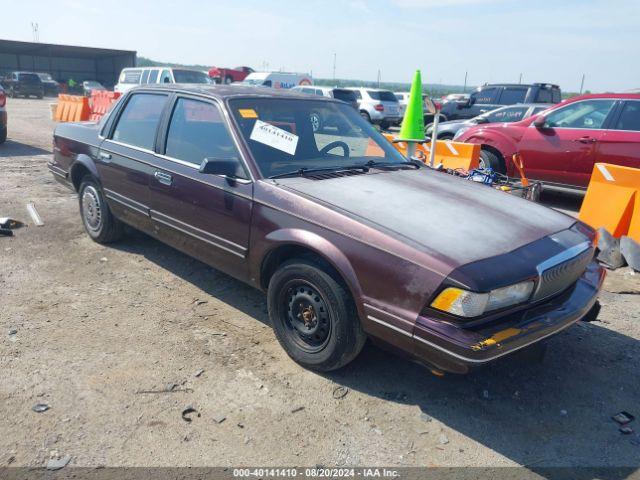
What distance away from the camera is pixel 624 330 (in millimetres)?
3979

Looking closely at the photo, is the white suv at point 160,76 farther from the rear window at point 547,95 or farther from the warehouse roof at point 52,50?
the warehouse roof at point 52,50

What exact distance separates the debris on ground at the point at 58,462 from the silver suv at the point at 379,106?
1956 centimetres

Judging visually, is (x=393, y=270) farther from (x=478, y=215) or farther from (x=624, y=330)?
(x=624, y=330)

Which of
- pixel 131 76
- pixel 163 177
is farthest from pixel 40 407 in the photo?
pixel 131 76

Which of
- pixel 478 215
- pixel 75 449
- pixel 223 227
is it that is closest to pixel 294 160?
pixel 223 227

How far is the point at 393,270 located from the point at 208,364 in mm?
1458

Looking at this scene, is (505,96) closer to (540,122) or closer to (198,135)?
(540,122)

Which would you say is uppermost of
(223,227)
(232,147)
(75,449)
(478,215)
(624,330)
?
(232,147)

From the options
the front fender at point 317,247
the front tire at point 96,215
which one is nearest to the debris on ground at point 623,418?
the front fender at point 317,247

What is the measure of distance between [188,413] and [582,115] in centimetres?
728

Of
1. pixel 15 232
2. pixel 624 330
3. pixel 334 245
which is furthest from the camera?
pixel 15 232

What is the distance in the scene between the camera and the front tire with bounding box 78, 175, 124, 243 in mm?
5094

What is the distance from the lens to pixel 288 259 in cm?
329

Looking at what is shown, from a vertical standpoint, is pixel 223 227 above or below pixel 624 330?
above
